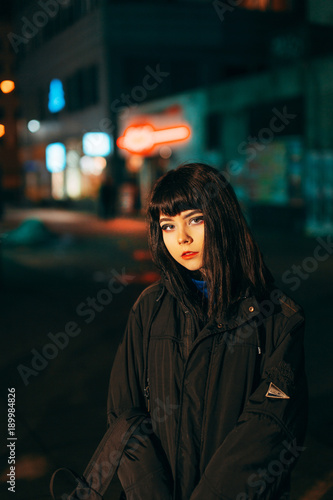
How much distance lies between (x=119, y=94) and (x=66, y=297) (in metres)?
24.0

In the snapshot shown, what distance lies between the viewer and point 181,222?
2109 millimetres

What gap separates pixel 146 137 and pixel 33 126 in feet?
56.3

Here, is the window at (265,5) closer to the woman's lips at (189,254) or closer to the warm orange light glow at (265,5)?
the warm orange light glow at (265,5)

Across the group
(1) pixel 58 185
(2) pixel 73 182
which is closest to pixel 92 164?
(2) pixel 73 182

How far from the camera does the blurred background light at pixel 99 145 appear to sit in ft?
102

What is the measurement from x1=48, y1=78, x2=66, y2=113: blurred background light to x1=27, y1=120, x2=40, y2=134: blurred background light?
63.6 inches

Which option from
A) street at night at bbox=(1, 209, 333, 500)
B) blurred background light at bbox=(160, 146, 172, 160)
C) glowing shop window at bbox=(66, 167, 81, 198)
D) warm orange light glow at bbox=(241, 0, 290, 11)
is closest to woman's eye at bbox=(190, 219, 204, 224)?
street at night at bbox=(1, 209, 333, 500)

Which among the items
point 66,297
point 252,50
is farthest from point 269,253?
point 252,50

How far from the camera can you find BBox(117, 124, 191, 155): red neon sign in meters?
26.0

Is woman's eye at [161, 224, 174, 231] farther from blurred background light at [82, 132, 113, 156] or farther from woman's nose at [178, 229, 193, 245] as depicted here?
blurred background light at [82, 132, 113, 156]

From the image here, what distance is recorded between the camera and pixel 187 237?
211 centimetres

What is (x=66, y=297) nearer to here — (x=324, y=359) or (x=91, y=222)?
(x=324, y=359)

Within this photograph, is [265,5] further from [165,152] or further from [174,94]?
[165,152]

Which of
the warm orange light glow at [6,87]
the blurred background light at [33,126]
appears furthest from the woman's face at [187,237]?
the blurred background light at [33,126]
